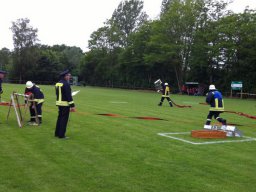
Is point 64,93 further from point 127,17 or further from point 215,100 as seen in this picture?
point 127,17

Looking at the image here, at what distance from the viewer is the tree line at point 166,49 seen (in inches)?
1935

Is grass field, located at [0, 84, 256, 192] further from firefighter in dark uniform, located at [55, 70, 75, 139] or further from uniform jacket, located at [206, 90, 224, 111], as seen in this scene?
uniform jacket, located at [206, 90, 224, 111]

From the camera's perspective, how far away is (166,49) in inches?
2226

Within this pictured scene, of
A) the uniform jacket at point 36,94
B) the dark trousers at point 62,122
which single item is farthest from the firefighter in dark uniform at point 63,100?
the uniform jacket at point 36,94

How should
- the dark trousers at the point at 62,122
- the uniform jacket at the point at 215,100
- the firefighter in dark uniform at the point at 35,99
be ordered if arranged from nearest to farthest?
the dark trousers at the point at 62,122, the firefighter in dark uniform at the point at 35,99, the uniform jacket at the point at 215,100

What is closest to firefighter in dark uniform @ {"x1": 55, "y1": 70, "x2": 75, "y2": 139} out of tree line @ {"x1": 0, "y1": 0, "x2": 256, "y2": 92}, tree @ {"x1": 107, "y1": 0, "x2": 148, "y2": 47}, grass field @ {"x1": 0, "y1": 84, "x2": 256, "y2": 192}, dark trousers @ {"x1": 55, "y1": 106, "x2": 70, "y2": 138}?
dark trousers @ {"x1": 55, "y1": 106, "x2": 70, "y2": 138}

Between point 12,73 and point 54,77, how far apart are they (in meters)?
11.5

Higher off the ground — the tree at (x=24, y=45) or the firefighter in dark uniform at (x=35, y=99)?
the tree at (x=24, y=45)

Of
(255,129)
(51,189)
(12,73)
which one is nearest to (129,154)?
(51,189)

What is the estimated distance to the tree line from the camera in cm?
4916

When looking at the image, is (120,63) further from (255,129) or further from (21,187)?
(21,187)

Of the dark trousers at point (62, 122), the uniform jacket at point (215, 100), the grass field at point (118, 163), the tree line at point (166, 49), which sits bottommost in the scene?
the grass field at point (118, 163)

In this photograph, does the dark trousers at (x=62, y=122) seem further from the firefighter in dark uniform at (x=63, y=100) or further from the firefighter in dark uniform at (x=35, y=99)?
the firefighter in dark uniform at (x=35, y=99)

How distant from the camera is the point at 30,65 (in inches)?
3642
